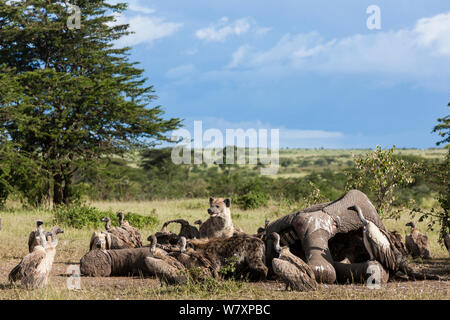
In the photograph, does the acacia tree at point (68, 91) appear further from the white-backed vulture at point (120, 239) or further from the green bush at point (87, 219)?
the white-backed vulture at point (120, 239)

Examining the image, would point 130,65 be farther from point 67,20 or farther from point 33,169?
point 33,169

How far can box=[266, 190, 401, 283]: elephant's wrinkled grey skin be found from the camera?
7129 millimetres

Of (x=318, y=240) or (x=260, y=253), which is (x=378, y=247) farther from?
(x=260, y=253)

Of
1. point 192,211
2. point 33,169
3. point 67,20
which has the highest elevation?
point 67,20

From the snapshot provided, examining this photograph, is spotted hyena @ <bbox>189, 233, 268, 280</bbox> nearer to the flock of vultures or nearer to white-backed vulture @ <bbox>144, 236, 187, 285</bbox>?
the flock of vultures

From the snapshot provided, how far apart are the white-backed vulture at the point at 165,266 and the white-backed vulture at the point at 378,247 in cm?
245

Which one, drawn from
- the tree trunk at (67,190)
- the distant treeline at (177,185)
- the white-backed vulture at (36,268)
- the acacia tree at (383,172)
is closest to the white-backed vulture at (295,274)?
the white-backed vulture at (36,268)

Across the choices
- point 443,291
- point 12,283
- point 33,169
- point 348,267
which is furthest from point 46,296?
point 33,169

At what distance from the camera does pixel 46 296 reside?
229 inches

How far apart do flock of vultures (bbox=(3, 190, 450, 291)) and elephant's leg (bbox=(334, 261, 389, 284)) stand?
1cm

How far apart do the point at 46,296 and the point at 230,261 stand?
2367 millimetres

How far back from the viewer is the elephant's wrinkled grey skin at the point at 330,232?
23.4ft

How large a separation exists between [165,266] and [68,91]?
698 inches

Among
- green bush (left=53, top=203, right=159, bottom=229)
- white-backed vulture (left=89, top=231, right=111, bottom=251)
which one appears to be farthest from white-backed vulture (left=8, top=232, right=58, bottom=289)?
green bush (left=53, top=203, right=159, bottom=229)
